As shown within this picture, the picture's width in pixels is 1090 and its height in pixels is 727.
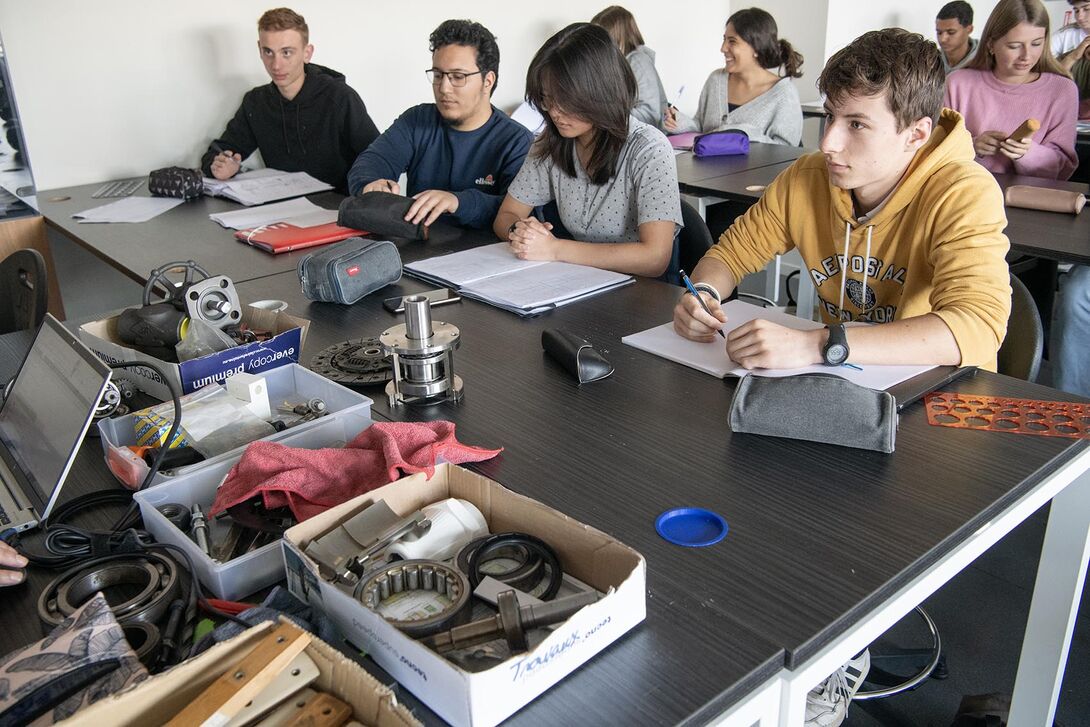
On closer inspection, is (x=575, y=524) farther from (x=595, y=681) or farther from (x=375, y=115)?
(x=375, y=115)

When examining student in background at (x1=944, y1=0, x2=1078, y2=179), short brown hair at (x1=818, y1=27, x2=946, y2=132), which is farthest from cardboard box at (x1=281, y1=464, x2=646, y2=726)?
student in background at (x1=944, y1=0, x2=1078, y2=179)

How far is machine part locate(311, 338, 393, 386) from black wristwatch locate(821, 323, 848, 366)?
0.66 metres

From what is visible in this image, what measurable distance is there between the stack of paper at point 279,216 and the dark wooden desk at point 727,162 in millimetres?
1266

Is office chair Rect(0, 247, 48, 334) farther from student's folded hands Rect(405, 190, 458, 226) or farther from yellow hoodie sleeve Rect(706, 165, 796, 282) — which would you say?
yellow hoodie sleeve Rect(706, 165, 796, 282)

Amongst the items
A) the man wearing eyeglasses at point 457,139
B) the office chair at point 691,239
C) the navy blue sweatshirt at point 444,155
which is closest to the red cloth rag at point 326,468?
the office chair at point 691,239

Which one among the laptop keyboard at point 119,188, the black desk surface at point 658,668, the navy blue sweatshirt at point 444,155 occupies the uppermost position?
the navy blue sweatshirt at point 444,155

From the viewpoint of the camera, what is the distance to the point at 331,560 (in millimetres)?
840

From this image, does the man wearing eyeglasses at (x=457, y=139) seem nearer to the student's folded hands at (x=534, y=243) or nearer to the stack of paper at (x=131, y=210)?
the student's folded hands at (x=534, y=243)

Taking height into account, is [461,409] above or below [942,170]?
below

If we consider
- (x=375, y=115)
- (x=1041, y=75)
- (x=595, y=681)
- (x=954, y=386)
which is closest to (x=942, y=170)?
(x=954, y=386)

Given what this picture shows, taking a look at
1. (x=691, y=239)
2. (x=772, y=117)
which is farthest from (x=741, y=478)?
(x=772, y=117)

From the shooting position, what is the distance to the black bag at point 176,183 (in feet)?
9.50

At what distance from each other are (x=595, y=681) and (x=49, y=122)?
3.40 m

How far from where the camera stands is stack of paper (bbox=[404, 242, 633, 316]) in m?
1.71
